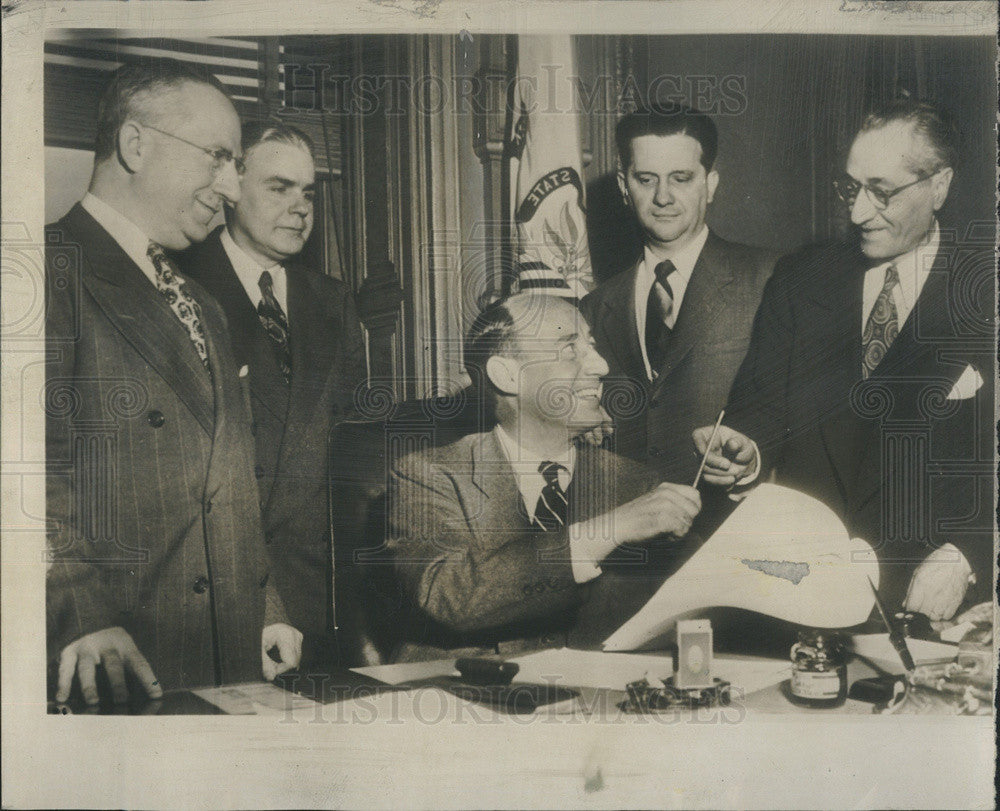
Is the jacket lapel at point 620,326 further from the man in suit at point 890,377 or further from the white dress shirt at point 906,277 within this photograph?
the white dress shirt at point 906,277

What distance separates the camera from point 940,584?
4027 millimetres

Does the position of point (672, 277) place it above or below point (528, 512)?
above

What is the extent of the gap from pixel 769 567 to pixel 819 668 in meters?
0.47

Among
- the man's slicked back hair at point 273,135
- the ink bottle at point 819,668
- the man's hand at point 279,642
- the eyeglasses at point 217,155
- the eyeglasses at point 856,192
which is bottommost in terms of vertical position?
the ink bottle at point 819,668

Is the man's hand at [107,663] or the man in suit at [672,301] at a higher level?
the man in suit at [672,301]

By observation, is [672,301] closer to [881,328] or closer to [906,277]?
[881,328]

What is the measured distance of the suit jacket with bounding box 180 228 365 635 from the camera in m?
3.98

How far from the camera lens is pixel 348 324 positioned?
A: 4004 mm

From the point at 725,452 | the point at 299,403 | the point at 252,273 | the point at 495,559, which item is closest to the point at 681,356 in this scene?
the point at 725,452

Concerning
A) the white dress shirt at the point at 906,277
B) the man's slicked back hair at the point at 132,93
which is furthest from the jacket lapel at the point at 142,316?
the white dress shirt at the point at 906,277

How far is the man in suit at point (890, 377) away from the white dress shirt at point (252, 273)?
1.83 meters

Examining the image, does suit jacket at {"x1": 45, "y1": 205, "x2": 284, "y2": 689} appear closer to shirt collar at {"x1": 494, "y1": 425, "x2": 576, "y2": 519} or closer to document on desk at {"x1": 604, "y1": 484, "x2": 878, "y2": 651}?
shirt collar at {"x1": 494, "y1": 425, "x2": 576, "y2": 519}

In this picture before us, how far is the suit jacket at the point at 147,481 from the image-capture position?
397 cm

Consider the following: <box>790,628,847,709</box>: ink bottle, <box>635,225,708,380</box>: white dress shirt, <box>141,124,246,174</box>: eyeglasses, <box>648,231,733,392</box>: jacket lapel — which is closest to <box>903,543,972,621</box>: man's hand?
<box>790,628,847,709</box>: ink bottle
